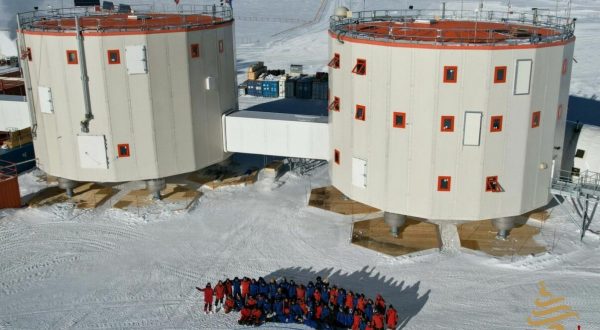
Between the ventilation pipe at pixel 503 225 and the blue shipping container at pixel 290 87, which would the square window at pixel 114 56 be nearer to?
the ventilation pipe at pixel 503 225

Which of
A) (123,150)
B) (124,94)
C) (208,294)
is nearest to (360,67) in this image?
(208,294)

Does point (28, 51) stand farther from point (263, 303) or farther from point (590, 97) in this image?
point (590, 97)

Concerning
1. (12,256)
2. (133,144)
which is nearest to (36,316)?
(12,256)

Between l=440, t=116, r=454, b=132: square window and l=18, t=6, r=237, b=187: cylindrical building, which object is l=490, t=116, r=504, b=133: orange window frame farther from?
l=18, t=6, r=237, b=187: cylindrical building

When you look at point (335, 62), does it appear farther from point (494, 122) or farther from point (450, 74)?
point (494, 122)

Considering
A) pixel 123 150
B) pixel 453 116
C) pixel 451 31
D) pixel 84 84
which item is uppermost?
pixel 451 31
